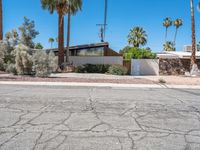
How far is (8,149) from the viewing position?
5.43m

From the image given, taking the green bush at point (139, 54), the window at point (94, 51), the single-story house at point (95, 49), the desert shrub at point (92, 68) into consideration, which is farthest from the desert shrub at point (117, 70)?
the window at point (94, 51)

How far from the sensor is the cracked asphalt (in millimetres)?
5824

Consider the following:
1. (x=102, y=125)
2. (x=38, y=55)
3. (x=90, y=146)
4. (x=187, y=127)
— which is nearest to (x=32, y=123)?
(x=102, y=125)

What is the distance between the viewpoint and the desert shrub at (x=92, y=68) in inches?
1367

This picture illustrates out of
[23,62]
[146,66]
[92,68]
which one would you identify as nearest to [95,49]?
[92,68]

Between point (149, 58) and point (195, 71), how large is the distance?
7.73 metres

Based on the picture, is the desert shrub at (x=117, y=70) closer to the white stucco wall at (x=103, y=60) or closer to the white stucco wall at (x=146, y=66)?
the white stucco wall at (x=146, y=66)

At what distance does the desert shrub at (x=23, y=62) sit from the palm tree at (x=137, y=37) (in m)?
40.8

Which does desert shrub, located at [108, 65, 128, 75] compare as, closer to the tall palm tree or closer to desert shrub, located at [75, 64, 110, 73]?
desert shrub, located at [75, 64, 110, 73]

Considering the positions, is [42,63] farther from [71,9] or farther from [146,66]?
[146,66]

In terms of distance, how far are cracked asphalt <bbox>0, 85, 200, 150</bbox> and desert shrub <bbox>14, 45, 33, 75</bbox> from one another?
46.0ft

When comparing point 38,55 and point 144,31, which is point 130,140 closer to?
point 38,55

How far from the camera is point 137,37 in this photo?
63938mm

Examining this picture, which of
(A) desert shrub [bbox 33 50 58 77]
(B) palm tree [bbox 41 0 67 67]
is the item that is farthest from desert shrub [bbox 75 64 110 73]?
(A) desert shrub [bbox 33 50 58 77]
